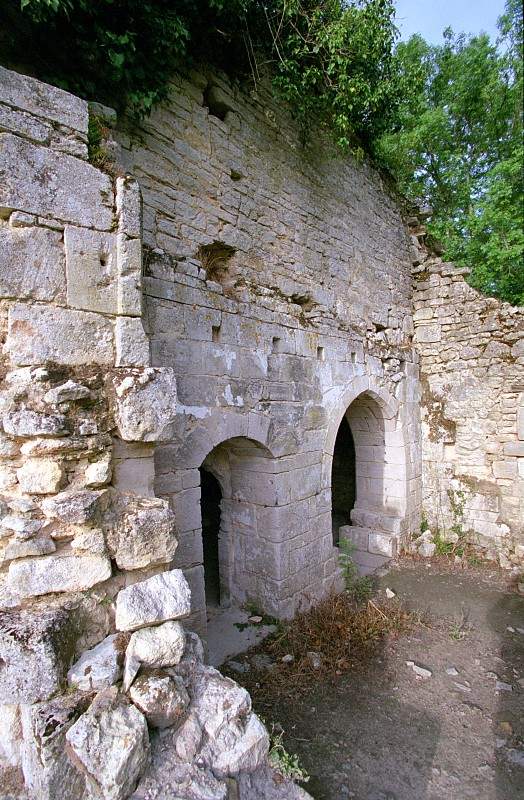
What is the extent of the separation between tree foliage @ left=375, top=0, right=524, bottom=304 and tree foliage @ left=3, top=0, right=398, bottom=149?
1204mm

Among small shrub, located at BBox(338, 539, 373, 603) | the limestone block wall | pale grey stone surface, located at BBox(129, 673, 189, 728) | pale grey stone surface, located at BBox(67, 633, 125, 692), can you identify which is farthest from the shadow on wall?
pale grey stone surface, located at BBox(67, 633, 125, 692)

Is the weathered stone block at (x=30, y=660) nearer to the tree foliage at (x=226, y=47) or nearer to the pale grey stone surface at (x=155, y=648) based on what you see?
the pale grey stone surface at (x=155, y=648)

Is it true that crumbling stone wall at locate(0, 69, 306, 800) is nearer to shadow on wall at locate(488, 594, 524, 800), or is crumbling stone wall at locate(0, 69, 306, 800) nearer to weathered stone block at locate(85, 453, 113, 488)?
weathered stone block at locate(85, 453, 113, 488)

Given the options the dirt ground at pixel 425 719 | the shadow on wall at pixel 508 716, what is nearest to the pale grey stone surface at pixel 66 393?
the dirt ground at pixel 425 719

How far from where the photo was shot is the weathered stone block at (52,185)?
6.26ft

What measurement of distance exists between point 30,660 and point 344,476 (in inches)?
298

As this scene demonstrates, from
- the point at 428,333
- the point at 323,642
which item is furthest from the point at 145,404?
the point at 428,333

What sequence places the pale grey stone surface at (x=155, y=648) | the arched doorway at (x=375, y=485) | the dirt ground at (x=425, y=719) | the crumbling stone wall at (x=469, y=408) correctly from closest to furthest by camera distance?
the pale grey stone surface at (x=155, y=648), the dirt ground at (x=425, y=719), the crumbling stone wall at (x=469, y=408), the arched doorway at (x=375, y=485)

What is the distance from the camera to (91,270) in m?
2.13

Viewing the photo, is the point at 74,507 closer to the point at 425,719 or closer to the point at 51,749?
the point at 51,749

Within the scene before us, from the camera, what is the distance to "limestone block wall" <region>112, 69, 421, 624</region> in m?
3.54

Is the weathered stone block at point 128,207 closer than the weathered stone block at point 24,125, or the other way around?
the weathered stone block at point 24,125

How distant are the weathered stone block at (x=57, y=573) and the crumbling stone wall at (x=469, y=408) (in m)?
6.02

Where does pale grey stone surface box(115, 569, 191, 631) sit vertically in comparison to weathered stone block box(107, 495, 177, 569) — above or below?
below
